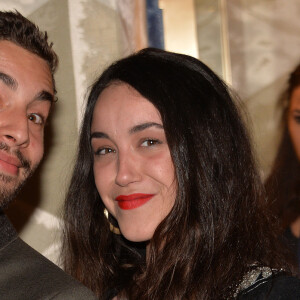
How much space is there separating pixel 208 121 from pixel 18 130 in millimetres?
466

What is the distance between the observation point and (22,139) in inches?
57.2

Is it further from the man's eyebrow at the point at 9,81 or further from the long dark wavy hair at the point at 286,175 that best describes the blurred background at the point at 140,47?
the man's eyebrow at the point at 9,81

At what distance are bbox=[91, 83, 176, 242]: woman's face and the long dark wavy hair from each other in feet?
2.75

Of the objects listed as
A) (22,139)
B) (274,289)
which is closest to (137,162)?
(22,139)

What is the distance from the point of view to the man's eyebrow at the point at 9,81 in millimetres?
1448

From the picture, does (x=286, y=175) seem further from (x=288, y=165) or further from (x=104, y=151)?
(x=104, y=151)

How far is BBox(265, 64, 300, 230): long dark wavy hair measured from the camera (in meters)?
2.23

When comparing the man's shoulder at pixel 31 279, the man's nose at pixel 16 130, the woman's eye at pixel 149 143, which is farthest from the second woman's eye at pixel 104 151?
the man's shoulder at pixel 31 279

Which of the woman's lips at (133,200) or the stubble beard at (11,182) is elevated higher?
the stubble beard at (11,182)

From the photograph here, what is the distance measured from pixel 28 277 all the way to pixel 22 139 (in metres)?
0.33

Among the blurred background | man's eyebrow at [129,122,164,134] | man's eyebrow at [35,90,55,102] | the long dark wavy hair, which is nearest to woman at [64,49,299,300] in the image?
man's eyebrow at [129,122,164,134]

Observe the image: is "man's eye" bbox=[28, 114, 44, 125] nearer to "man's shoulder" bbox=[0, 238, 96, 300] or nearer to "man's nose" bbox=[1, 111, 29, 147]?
"man's nose" bbox=[1, 111, 29, 147]

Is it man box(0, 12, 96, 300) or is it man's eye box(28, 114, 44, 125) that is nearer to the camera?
man box(0, 12, 96, 300)

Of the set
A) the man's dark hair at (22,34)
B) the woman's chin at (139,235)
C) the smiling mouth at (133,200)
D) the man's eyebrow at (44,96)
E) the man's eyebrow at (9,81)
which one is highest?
the man's dark hair at (22,34)
